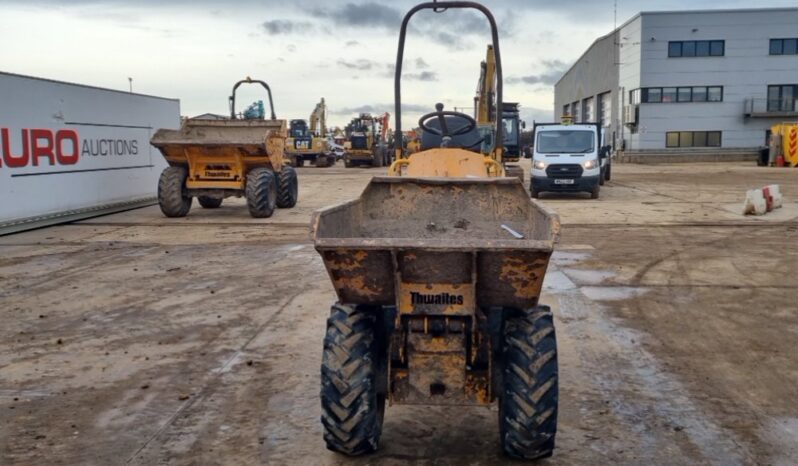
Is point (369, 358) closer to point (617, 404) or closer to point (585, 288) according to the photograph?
point (617, 404)

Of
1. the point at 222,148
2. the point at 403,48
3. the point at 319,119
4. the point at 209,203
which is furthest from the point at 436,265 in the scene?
the point at 319,119

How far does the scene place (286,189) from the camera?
18219mm

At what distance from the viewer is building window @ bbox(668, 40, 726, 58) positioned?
51.0m

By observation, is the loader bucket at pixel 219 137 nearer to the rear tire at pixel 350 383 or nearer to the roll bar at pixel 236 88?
the roll bar at pixel 236 88

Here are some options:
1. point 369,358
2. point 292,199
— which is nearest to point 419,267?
point 369,358

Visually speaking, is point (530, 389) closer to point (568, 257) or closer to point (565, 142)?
point (568, 257)

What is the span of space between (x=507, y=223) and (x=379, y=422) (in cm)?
171

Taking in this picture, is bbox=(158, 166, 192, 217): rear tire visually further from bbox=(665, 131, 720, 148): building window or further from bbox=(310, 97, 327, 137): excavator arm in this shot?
bbox=(665, 131, 720, 148): building window

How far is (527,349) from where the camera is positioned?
4145 mm

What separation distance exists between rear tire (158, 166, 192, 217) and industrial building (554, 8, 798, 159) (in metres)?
41.3

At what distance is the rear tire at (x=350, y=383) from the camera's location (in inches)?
164

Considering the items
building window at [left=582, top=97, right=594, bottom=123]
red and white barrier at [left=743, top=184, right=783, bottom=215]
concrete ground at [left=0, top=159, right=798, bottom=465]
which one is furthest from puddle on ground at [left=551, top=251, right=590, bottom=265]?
building window at [left=582, top=97, right=594, bottom=123]

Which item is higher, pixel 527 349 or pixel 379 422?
pixel 527 349

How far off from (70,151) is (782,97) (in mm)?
47267
